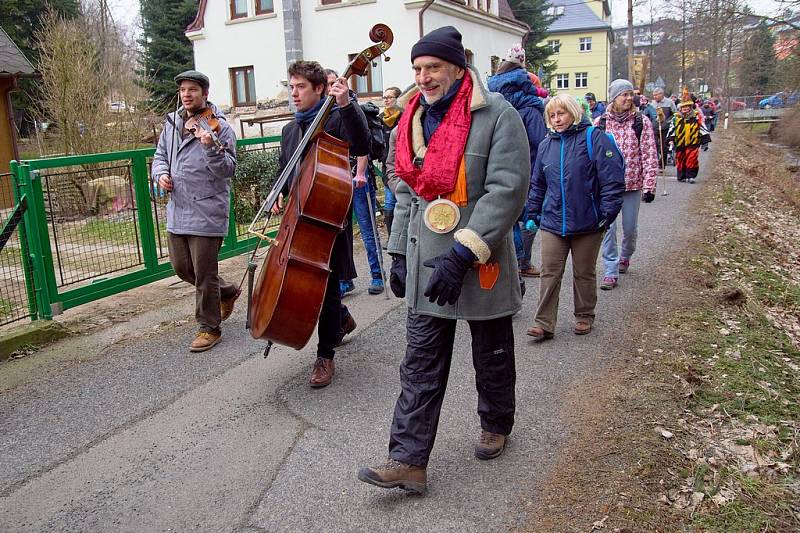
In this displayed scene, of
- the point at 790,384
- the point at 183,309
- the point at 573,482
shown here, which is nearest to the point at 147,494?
the point at 573,482

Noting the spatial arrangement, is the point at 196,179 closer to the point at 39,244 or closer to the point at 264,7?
the point at 39,244

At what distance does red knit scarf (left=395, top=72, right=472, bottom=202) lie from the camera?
3.12 metres

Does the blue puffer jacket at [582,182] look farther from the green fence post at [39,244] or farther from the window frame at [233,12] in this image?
the window frame at [233,12]

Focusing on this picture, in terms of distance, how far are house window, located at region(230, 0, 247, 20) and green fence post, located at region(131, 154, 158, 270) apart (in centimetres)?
2121

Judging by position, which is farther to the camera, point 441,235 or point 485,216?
point 441,235

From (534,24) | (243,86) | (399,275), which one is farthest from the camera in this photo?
(534,24)

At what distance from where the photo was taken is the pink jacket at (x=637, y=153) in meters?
7.19

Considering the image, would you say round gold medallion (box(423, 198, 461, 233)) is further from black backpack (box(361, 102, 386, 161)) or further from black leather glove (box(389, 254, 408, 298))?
black backpack (box(361, 102, 386, 161))

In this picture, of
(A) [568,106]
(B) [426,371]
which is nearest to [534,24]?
(A) [568,106]

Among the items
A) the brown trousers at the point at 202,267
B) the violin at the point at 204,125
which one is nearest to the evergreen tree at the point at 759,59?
the violin at the point at 204,125

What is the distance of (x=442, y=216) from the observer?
3.20 metres

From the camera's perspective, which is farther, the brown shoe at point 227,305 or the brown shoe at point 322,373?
the brown shoe at point 227,305

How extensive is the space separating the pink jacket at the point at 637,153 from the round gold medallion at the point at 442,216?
4487 millimetres

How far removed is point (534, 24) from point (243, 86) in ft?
50.9
